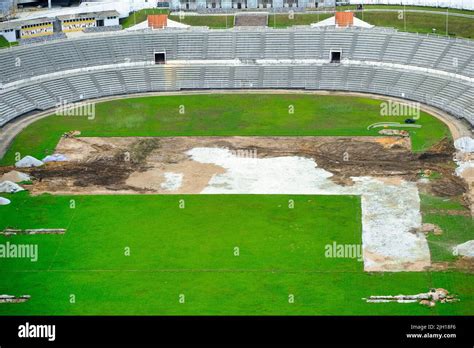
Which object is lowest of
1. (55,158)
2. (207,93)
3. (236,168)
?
(236,168)

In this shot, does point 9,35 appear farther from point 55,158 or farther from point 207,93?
point 55,158

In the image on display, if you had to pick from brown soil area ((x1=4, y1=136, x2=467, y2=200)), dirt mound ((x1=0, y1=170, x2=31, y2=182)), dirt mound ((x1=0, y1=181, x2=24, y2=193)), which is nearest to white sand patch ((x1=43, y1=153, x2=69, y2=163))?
brown soil area ((x1=4, y1=136, x2=467, y2=200))

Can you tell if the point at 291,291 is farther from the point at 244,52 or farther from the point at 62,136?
the point at 244,52

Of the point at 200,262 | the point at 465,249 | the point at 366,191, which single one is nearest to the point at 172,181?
the point at 366,191

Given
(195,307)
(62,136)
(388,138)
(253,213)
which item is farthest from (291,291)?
(62,136)

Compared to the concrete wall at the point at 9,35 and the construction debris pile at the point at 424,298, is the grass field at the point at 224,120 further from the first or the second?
the construction debris pile at the point at 424,298

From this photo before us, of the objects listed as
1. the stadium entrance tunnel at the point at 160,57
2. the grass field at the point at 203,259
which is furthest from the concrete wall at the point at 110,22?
the grass field at the point at 203,259
